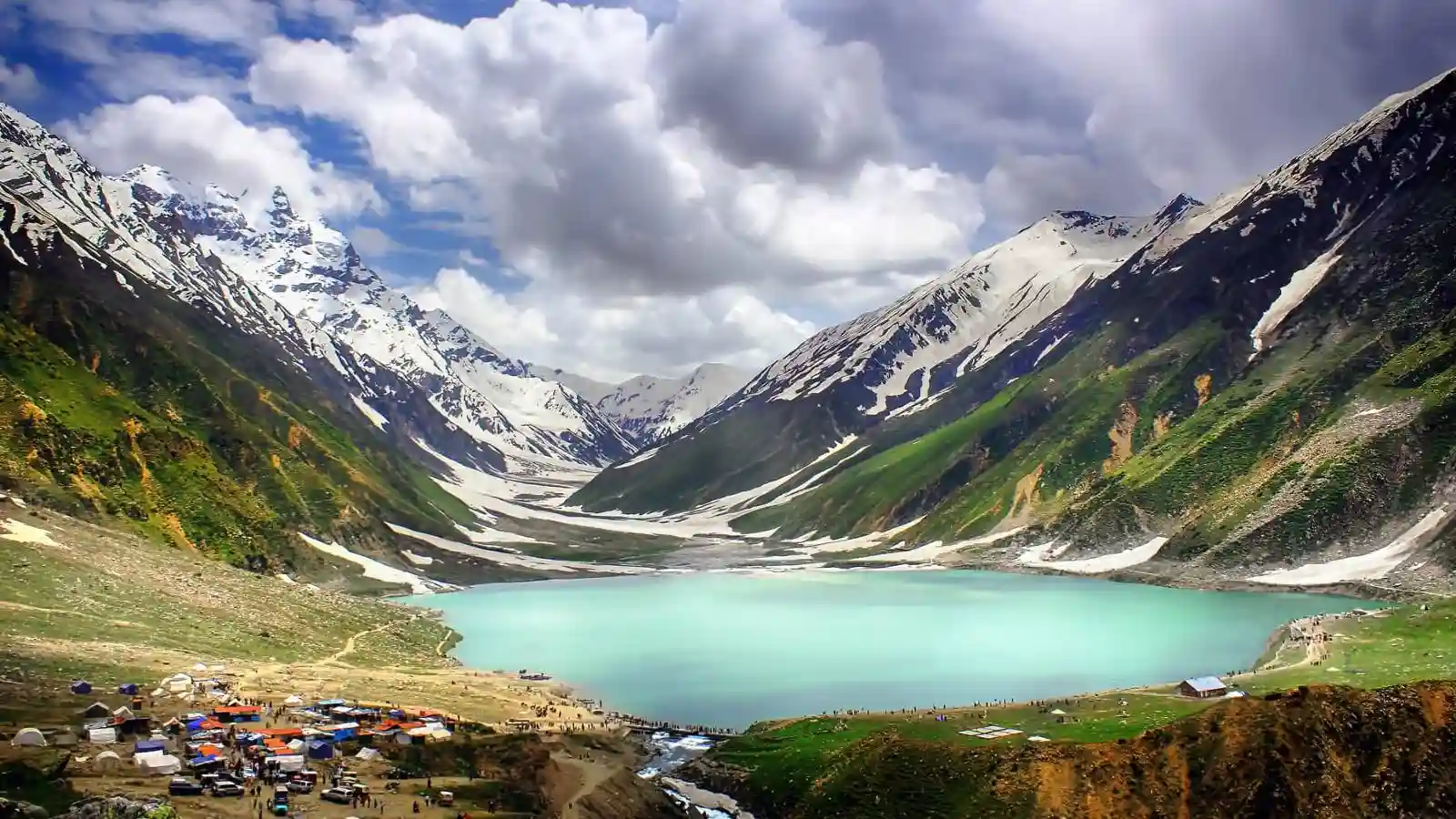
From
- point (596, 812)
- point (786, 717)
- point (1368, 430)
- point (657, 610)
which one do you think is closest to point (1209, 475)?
point (1368, 430)

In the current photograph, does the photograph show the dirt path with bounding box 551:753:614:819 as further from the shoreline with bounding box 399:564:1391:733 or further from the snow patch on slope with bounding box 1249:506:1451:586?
the snow patch on slope with bounding box 1249:506:1451:586

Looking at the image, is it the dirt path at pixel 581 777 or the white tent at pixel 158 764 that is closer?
the white tent at pixel 158 764

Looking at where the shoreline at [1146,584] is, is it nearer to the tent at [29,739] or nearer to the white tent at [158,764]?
the white tent at [158,764]

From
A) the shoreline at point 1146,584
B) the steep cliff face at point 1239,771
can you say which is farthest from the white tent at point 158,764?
the shoreline at point 1146,584

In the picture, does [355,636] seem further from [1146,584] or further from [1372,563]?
[1372,563]

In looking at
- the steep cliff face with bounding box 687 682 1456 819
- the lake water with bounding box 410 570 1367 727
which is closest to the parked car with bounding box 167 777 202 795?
the steep cliff face with bounding box 687 682 1456 819

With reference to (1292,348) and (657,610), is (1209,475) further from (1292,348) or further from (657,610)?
(657,610)
